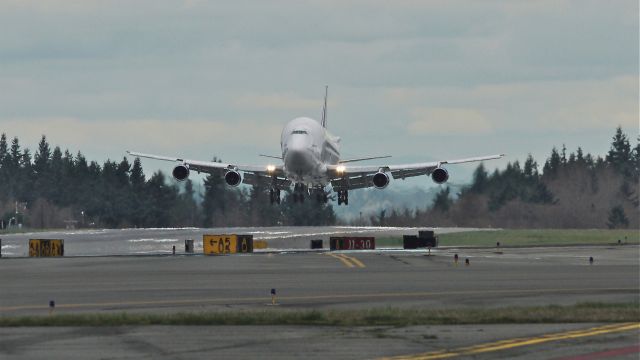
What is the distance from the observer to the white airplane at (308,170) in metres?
85.0

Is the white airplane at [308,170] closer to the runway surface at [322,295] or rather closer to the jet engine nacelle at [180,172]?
the jet engine nacelle at [180,172]

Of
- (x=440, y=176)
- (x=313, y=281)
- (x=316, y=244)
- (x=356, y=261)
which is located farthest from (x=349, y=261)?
(x=440, y=176)

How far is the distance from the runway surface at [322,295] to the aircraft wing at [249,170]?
571 inches

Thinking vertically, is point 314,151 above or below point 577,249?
above

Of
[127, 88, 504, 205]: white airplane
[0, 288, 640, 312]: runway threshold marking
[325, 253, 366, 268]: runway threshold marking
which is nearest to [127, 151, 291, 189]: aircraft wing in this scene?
[127, 88, 504, 205]: white airplane

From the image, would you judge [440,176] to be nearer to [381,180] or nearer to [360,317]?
[381,180]

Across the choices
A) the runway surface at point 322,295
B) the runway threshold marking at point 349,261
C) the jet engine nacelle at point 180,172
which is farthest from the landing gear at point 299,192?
the runway threshold marking at point 349,261

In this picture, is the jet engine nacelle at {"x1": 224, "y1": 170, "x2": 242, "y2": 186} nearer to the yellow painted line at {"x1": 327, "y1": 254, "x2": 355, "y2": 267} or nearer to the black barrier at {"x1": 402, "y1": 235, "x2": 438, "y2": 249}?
the black barrier at {"x1": 402, "y1": 235, "x2": 438, "y2": 249}

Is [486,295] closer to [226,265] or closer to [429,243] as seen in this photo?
[226,265]

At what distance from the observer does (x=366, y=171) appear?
302ft

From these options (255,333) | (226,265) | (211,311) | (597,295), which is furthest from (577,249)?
(255,333)

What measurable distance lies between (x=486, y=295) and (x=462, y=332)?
12.4 meters

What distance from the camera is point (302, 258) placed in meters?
70.3

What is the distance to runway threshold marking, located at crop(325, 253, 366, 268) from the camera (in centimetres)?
6269
